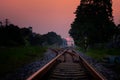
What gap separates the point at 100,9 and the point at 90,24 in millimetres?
5063

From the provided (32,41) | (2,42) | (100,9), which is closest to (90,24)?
(100,9)

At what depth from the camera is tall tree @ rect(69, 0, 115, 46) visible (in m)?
49.8

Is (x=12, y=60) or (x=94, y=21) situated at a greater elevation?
(x=94, y=21)

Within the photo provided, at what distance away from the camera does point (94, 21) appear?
5084 centimetres

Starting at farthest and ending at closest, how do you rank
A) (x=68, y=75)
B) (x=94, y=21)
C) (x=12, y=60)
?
(x=94, y=21)
(x=12, y=60)
(x=68, y=75)

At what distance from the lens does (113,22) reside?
54.2 meters

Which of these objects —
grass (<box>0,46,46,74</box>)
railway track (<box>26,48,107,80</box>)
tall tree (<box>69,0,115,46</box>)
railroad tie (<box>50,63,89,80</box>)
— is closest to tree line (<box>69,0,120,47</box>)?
tall tree (<box>69,0,115,46</box>)

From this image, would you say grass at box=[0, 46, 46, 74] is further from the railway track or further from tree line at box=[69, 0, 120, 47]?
tree line at box=[69, 0, 120, 47]

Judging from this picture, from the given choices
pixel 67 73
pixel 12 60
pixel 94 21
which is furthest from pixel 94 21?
pixel 67 73

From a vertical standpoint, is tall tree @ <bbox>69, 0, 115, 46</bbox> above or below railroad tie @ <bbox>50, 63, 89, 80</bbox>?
above

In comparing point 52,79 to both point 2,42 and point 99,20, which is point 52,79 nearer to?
point 99,20

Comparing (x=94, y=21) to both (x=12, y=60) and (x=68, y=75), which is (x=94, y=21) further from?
(x=68, y=75)

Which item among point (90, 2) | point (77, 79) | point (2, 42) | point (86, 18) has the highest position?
point (90, 2)

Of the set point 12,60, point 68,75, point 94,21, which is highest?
point 94,21
